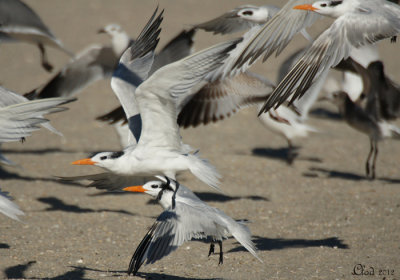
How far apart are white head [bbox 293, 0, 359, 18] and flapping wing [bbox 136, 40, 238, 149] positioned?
57cm

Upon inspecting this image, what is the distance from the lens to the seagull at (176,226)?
3402 millimetres

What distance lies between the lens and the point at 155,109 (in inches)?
167

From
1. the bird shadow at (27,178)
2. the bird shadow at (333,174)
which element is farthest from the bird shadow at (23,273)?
the bird shadow at (333,174)

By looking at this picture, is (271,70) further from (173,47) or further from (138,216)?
(138,216)

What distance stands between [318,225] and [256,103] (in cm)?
131

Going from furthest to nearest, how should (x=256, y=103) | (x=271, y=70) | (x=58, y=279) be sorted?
(x=271, y=70)
(x=256, y=103)
(x=58, y=279)

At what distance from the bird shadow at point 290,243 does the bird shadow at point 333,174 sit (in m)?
1.78

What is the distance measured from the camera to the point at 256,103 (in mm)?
5750

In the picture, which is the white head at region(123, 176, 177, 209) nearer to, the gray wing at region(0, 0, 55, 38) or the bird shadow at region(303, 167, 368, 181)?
the bird shadow at region(303, 167, 368, 181)

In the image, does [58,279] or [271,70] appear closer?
[58,279]

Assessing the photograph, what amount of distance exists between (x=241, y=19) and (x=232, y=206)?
5.52 ft

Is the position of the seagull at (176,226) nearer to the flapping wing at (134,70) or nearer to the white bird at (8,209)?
the white bird at (8,209)

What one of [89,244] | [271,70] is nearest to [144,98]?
[89,244]

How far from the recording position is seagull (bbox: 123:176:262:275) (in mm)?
3402
